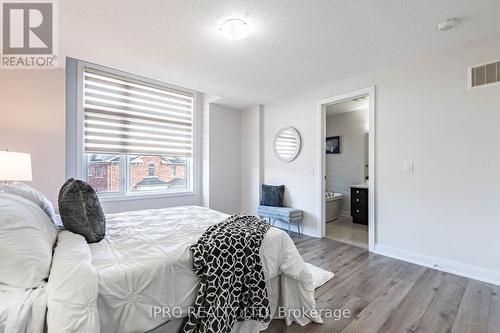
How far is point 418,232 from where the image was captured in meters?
2.90

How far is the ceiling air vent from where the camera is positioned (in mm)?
2383

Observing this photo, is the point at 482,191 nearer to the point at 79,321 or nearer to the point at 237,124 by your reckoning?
the point at 79,321

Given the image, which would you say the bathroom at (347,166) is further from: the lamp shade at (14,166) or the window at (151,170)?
the lamp shade at (14,166)

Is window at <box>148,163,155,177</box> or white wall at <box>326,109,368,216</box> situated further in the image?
white wall at <box>326,109,368,216</box>

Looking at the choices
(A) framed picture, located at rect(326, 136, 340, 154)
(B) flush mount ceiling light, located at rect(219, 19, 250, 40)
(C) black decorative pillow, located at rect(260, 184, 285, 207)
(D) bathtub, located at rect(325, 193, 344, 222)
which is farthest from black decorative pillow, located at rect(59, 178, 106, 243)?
(A) framed picture, located at rect(326, 136, 340, 154)

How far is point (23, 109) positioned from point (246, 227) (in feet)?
9.68

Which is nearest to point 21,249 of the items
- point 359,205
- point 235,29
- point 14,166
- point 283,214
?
point 14,166

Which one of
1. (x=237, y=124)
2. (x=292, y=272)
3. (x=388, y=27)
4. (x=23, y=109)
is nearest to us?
(x=292, y=272)

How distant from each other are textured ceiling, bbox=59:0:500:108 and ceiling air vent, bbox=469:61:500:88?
31 cm

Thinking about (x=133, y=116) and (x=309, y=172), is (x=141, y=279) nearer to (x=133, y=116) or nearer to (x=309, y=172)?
(x=133, y=116)

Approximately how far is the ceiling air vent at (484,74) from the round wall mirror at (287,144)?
2.30 meters

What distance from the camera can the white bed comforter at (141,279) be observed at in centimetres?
103

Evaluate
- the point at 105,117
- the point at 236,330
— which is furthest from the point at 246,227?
the point at 105,117

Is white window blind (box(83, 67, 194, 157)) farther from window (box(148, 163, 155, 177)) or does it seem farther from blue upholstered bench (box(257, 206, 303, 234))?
blue upholstered bench (box(257, 206, 303, 234))
